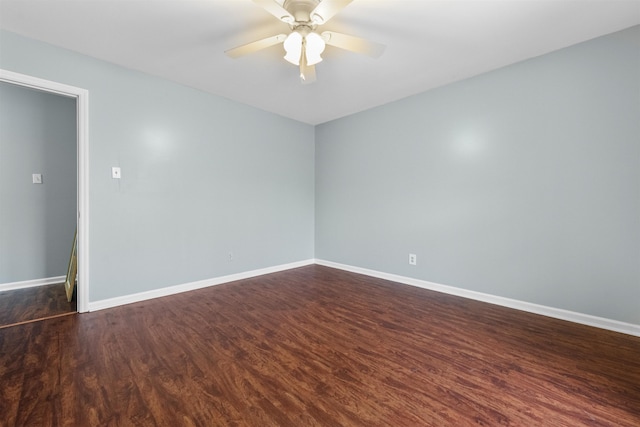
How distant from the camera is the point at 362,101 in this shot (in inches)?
145

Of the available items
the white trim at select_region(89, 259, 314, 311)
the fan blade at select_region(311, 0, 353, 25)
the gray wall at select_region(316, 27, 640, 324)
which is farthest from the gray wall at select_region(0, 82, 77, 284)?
the gray wall at select_region(316, 27, 640, 324)

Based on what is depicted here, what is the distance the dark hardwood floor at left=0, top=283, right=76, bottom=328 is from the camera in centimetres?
251

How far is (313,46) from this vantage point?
1.91 meters

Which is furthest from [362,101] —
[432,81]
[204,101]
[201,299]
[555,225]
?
[201,299]

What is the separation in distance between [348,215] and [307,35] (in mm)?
2768

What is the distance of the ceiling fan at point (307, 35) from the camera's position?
169 centimetres

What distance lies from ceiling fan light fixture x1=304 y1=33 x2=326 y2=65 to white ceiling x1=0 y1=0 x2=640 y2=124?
1.12 ft

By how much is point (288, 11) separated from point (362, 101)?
6.76 ft

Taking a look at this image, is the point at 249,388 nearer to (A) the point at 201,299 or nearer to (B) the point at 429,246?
(A) the point at 201,299

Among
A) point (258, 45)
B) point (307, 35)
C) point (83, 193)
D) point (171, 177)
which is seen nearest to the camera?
point (307, 35)

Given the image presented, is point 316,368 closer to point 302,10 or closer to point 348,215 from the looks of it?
point 302,10

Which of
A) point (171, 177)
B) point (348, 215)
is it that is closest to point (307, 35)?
point (171, 177)

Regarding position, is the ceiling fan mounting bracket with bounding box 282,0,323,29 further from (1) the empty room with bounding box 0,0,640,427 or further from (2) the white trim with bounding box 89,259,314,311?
(2) the white trim with bounding box 89,259,314,311

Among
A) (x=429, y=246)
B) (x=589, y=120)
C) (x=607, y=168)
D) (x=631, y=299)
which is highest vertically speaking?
(x=589, y=120)
